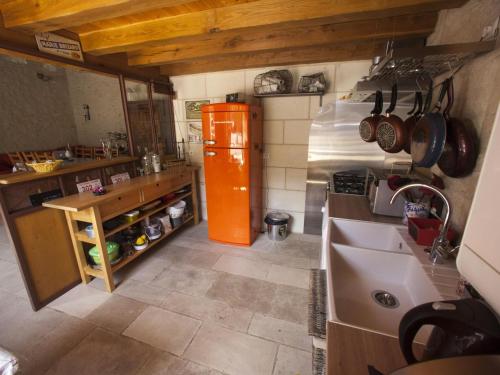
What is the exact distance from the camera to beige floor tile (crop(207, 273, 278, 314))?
6.09ft

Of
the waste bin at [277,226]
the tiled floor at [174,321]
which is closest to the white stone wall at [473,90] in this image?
the tiled floor at [174,321]

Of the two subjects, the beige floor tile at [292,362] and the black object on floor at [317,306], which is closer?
the black object on floor at [317,306]

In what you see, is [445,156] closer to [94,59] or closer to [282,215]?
[282,215]

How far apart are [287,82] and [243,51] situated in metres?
0.66

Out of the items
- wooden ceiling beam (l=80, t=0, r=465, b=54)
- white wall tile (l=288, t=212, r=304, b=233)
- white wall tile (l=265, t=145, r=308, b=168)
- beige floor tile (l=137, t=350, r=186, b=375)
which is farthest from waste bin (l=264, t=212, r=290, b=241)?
wooden ceiling beam (l=80, t=0, r=465, b=54)

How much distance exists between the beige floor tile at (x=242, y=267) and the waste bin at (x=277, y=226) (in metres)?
0.52

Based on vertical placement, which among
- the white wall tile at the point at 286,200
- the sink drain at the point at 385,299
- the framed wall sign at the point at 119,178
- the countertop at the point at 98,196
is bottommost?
the white wall tile at the point at 286,200

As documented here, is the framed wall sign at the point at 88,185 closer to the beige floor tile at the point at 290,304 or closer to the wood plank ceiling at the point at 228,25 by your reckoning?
the wood plank ceiling at the point at 228,25

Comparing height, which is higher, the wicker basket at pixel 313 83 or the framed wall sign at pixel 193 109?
the wicker basket at pixel 313 83

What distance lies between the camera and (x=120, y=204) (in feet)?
6.68

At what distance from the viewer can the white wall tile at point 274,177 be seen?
9.57 feet

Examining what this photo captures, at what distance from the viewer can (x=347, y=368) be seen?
587mm

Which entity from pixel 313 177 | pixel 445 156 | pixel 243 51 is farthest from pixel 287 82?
pixel 445 156

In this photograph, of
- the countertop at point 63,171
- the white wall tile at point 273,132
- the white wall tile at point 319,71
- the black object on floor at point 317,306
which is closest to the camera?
the black object on floor at point 317,306
